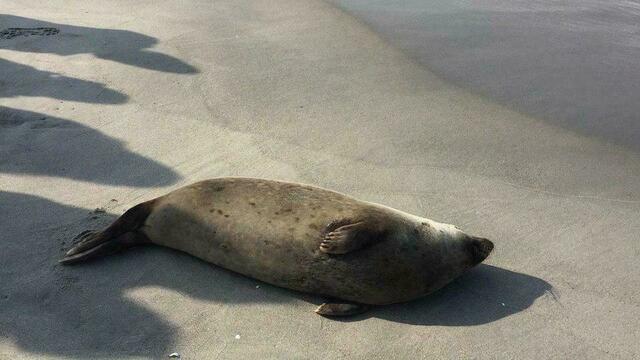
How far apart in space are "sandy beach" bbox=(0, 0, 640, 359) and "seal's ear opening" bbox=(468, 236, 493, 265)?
111mm

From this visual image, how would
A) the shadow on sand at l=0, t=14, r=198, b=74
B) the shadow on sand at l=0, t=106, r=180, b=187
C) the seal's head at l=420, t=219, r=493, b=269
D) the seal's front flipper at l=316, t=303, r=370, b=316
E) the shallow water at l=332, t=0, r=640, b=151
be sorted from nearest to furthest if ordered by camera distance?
the seal's front flipper at l=316, t=303, r=370, b=316
the seal's head at l=420, t=219, r=493, b=269
the shadow on sand at l=0, t=106, r=180, b=187
the shallow water at l=332, t=0, r=640, b=151
the shadow on sand at l=0, t=14, r=198, b=74

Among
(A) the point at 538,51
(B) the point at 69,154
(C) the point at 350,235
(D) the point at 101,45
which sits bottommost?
(B) the point at 69,154

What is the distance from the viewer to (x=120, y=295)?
12.0 ft

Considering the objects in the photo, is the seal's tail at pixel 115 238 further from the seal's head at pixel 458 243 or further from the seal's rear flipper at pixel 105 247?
the seal's head at pixel 458 243

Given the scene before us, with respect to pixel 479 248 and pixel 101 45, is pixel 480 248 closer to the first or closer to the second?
pixel 479 248

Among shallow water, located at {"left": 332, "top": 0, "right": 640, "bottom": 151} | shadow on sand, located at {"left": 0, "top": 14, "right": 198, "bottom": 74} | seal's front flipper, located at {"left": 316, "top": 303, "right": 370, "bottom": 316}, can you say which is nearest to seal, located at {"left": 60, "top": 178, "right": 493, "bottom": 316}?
seal's front flipper, located at {"left": 316, "top": 303, "right": 370, "bottom": 316}

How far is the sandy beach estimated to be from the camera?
11.2 ft

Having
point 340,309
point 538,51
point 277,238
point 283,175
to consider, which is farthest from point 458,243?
point 538,51

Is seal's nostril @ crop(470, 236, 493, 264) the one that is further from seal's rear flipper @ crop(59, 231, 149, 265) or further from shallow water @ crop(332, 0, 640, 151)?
shallow water @ crop(332, 0, 640, 151)

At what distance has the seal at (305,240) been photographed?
3.61 meters

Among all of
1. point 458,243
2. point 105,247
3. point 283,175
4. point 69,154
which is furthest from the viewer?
point 69,154

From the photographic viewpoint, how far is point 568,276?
150 inches

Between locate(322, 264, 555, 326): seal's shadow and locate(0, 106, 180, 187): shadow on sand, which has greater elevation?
locate(0, 106, 180, 187): shadow on sand

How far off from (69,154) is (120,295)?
1.79 metres
